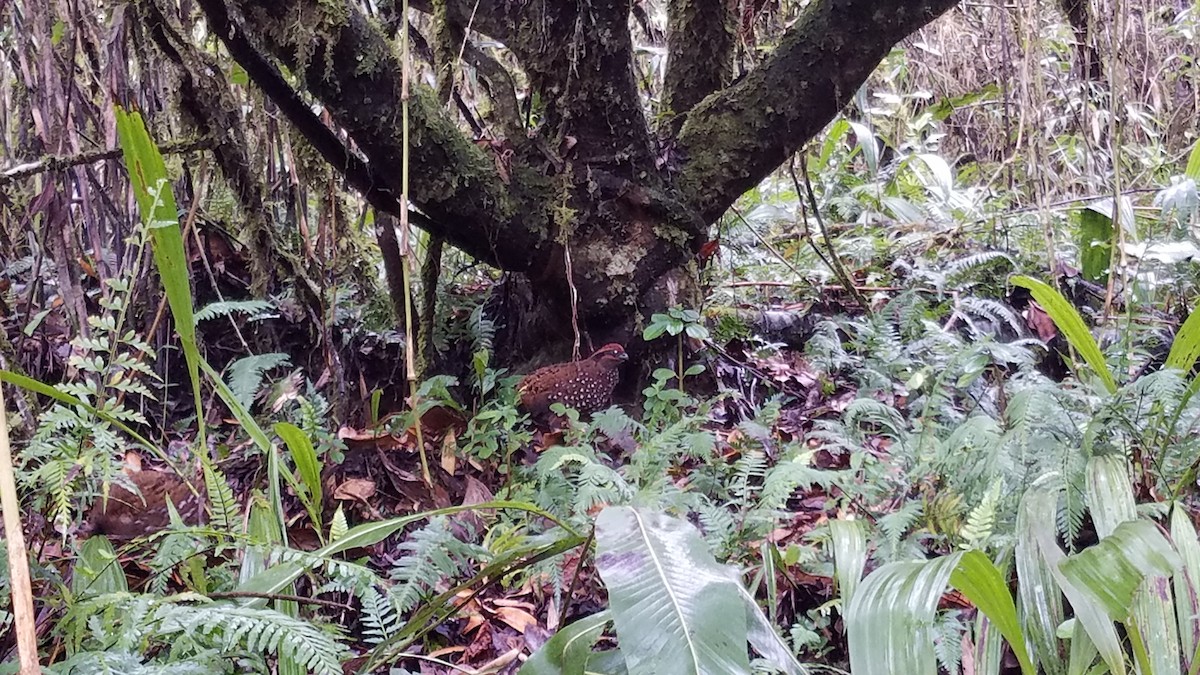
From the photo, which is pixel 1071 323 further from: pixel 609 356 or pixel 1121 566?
pixel 609 356

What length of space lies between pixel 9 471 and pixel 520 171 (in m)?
1.67

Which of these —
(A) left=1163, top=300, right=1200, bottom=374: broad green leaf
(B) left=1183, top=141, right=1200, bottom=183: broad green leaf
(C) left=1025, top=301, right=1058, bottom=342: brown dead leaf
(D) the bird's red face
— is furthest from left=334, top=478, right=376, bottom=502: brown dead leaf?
(B) left=1183, top=141, right=1200, bottom=183: broad green leaf

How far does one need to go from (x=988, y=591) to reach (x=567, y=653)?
1.60 ft

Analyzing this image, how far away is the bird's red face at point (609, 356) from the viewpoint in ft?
6.94

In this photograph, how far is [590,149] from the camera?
2.16 m

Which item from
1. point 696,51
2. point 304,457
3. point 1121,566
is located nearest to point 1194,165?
point 696,51

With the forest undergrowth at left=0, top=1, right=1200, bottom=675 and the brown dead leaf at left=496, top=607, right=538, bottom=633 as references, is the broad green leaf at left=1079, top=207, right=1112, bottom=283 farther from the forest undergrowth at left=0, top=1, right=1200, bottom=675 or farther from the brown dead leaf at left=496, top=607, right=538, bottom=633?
the brown dead leaf at left=496, top=607, right=538, bottom=633

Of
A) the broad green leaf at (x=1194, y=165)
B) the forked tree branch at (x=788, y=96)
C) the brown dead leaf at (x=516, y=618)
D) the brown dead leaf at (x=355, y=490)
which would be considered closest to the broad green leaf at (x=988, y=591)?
the brown dead leaf at (x=516, y=618)

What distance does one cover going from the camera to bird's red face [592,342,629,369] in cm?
212

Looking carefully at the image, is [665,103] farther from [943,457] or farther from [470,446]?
[943,457]

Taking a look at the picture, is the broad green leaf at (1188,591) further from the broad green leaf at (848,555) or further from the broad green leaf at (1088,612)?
the broad green leaf at (848,555)

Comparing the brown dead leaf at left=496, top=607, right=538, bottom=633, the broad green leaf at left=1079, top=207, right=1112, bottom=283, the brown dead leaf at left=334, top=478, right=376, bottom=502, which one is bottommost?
the brown dead leaf at left=496, top=607, right=538, bottom=633

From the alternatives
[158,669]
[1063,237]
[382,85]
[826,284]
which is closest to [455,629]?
[158,669]

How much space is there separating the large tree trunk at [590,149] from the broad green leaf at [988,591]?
54.0 inches
